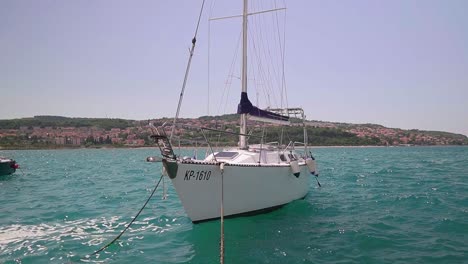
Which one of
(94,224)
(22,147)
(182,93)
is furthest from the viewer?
(22,147)

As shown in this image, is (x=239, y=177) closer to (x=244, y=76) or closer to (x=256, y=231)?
(x=256, y=231)

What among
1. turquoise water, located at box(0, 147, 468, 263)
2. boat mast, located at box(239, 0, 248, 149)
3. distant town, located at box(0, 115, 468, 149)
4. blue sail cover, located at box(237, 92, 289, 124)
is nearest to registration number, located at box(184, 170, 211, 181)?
turquoise water, located at box(0, 147, 468, 263)

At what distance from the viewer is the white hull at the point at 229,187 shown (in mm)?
11602

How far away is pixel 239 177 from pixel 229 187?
50 centimetres

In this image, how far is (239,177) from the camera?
496 inches

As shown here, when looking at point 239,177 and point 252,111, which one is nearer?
point 239,177

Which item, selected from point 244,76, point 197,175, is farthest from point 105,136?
point 197,175

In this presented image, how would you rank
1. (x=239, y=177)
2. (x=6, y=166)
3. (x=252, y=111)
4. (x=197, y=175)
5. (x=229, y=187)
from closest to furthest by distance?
(x=197, y=175) < (x=229, y=187) < (x=239, y=177) < (x=252, y=111) < (x=6, y=166)

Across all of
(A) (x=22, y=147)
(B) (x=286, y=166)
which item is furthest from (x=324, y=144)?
(B) (x=286, y=166)

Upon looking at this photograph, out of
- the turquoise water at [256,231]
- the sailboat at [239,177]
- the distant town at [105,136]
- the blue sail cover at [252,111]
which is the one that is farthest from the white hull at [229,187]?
the distant town at [105,136]

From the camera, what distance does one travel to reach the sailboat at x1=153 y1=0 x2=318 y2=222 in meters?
11.5

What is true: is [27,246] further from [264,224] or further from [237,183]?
[264,224]

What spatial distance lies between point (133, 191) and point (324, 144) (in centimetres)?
10778

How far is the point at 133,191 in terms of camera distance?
22.5 metres
